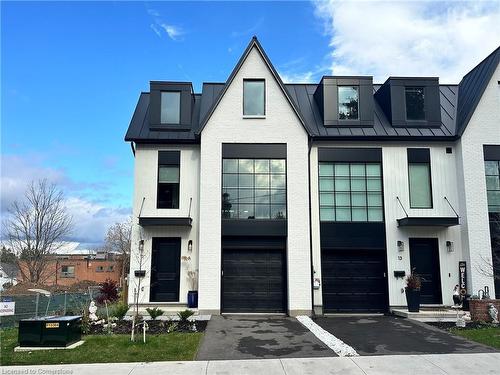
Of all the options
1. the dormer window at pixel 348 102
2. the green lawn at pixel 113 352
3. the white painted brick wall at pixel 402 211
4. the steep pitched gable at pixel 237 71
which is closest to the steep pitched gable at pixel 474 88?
the white painted brick wall at pixel 402 211

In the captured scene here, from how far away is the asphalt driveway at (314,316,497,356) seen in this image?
407 inches

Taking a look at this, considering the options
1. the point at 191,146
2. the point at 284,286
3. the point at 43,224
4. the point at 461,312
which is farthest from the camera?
the point at 43,224

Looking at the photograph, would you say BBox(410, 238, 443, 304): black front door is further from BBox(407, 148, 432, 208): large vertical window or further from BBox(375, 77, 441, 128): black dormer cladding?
BBox(375, 77, 441, 128): black dormer cladding

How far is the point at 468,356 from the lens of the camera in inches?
379

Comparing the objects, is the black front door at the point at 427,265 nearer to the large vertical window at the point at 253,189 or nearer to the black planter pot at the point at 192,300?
the large vertical window at the point at 253,189

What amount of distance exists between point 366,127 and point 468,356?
34.9ft

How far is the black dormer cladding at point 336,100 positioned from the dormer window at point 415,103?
1639 mm

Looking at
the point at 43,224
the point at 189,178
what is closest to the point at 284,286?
the point at 189,178

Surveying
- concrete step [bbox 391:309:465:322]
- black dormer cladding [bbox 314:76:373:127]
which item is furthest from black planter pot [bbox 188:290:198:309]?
black dormer cladding [bbox 314:76:373:127]

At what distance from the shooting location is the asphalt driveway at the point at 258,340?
996cm

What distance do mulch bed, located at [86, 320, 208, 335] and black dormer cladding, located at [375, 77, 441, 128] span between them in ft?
38.0

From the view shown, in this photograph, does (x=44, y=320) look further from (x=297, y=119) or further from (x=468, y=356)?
(x=297, y=119)

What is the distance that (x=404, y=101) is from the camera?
726 inches

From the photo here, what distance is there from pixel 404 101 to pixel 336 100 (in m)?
2.92
